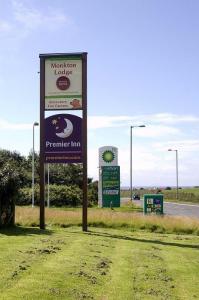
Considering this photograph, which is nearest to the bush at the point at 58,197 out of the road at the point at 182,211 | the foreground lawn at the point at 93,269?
the road at the point at 182,211

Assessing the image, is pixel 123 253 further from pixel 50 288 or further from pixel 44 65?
pixel 44 65

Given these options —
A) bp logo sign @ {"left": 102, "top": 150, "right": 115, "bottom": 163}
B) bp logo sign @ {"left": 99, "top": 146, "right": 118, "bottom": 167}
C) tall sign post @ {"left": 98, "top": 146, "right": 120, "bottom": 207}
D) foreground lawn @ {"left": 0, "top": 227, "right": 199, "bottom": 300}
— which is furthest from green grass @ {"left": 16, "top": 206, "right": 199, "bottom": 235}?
bp logo sign @ {"left": 102, "top": 150, "right": 115, "bottom": 163}

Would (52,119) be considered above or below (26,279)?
above

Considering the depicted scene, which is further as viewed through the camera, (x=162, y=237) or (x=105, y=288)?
(x=162, y=237)

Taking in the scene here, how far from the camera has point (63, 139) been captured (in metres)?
21.3

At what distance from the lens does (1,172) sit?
64.3ft

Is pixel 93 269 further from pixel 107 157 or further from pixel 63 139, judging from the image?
pixel 107 157

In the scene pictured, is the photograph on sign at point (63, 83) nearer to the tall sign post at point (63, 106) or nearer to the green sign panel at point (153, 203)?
the tall sign post at point (63, 106)

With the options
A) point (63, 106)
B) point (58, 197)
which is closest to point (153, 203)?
point (63, 106)

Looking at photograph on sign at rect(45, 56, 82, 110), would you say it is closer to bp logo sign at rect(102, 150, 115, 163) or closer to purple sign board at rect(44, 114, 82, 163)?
purple sign board at rect(44, 114, 82, 163)

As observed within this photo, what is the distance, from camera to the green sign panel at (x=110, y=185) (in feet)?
142

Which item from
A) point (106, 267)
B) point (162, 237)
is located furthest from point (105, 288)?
point (162, 237)

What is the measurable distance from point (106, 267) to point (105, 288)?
6.52 feet

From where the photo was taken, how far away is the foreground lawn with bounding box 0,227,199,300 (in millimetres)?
8989
